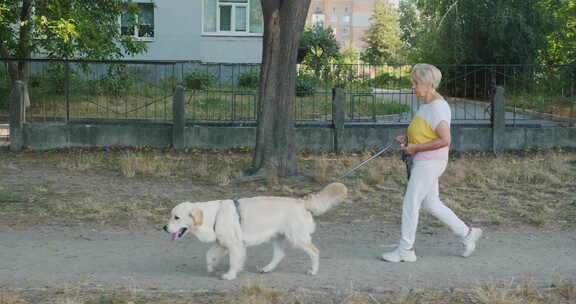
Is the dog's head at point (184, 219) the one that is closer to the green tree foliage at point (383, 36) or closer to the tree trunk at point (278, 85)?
the tree trunk at point (278, 85)

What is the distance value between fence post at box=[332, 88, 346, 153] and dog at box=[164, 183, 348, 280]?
8460 mm

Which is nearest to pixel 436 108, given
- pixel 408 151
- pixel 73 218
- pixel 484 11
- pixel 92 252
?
pixel 408 151

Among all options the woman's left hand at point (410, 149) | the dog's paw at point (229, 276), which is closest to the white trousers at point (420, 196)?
the woman's left hand at point (410, 149)

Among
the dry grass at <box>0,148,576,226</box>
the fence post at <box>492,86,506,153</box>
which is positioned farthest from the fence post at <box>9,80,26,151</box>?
the fence post at <box>492,86,506,153</box>

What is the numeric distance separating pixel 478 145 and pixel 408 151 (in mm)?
8768

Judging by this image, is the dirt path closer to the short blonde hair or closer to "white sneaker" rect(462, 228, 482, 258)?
"white sneaker" rect(462, 228, 482, 258)

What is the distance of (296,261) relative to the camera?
282 inches

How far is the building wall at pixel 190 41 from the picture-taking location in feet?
92.8

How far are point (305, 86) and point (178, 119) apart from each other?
3491mm

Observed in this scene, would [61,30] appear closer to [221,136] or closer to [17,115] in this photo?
[17,115]

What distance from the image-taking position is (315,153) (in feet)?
49.0

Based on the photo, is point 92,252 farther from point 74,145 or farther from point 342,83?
point 342,83

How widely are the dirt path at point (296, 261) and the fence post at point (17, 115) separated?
265 inches

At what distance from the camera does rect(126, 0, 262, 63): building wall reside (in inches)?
1114
